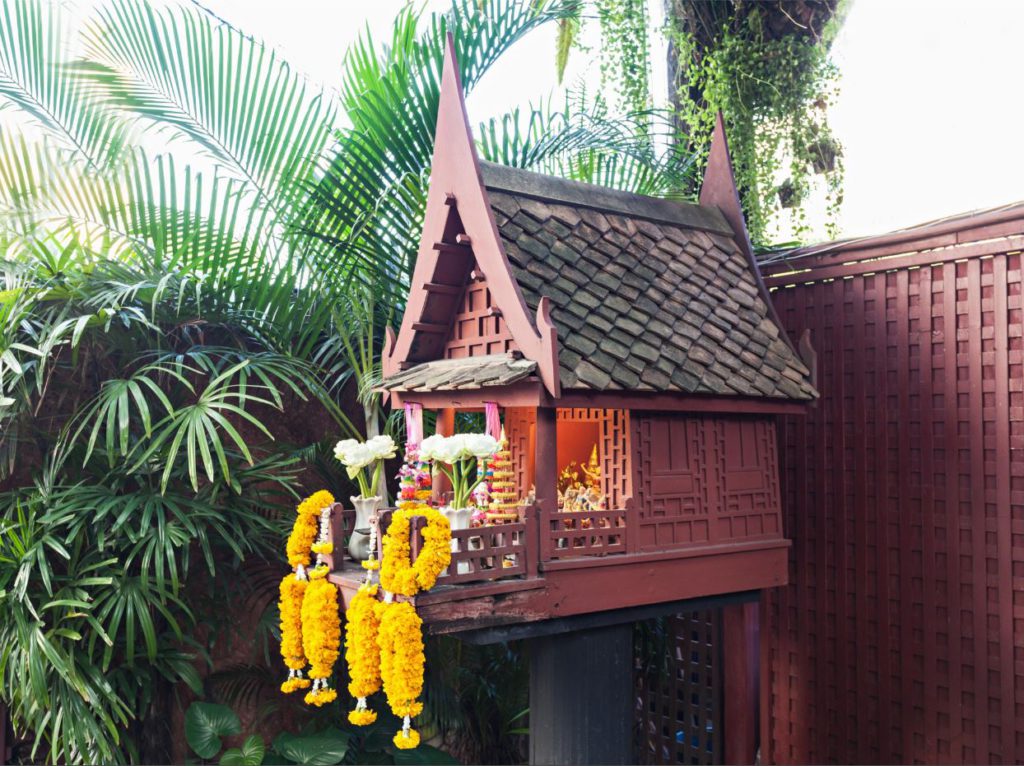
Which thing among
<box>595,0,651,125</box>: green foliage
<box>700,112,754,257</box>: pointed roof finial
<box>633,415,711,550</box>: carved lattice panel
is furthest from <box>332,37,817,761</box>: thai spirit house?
<box>595,0,651,125</box>: green foliage

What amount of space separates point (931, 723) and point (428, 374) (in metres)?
3.13

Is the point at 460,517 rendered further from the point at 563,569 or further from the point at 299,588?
the point at 299,588

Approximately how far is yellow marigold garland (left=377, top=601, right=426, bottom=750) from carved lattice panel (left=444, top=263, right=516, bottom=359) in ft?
4.12

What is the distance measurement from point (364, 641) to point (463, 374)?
3.93ft

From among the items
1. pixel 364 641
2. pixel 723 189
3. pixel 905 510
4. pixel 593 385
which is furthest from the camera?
pixel 723 189

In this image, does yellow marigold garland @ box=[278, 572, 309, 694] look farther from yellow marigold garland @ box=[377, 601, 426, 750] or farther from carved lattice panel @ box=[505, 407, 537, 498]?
carved lattice panel @ box=[505, 407, 537, 498]

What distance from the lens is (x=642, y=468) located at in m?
3.89

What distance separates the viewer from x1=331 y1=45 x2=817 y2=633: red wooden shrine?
11.7 feet

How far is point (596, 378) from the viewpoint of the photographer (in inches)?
140

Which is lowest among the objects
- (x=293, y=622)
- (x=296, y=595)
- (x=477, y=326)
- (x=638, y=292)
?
(x=293, y=622)

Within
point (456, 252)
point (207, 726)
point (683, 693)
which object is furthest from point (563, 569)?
point (683, 693)

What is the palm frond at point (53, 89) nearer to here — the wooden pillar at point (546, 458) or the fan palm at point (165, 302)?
the fan palm at point (165, 302)

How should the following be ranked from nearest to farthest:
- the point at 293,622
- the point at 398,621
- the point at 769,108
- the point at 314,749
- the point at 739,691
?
the point at 398,621
the point at 293,622
the point at 314,749
the point at 739,691
the point at 769,108

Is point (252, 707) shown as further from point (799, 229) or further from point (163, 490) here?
point (799, 229)
